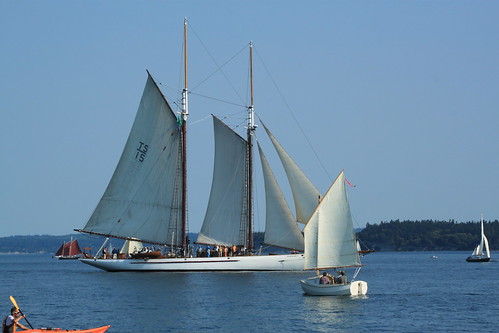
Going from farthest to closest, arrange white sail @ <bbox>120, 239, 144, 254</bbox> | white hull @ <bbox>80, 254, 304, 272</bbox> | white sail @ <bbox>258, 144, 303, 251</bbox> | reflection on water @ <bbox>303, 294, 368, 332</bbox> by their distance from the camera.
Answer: white sail @ <bbox>120, 239, 144, 254</bbox> → white hull @ <bbox>80, 254, 304, 272</bbox> → white sail @ <bbox>258, 144, 303, 251</bbox> → reflection on water @ <bbox>303, 294, 368, 332</bbox>

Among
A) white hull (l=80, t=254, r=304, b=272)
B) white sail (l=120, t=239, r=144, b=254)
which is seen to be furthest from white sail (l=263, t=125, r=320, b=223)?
white sail (l=120, t=239, r=144, b=254)

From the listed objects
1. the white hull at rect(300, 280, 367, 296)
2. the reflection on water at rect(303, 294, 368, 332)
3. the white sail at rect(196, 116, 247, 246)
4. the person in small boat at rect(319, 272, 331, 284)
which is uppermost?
the white sail at rect(196, 116, 247, 246)

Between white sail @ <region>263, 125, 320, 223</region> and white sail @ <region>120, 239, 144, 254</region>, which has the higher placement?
white sail @ <region>263, 125, 320, 223</region>

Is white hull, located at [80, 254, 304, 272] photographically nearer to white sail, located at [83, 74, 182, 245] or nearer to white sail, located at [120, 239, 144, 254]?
white sail, located at [83, 74, 182, 245]

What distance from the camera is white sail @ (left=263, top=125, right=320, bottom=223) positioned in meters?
88.9

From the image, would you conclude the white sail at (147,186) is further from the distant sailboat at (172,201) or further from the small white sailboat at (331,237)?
the small white sailboat at (331,237)

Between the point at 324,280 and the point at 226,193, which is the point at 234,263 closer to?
the point at 226,193

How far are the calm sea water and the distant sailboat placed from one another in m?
2.16

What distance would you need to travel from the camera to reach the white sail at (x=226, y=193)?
3674 inches

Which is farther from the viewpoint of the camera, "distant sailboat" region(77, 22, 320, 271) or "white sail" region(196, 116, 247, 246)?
"white sail" region(196, 116, 247, 246)

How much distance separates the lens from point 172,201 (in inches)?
3748

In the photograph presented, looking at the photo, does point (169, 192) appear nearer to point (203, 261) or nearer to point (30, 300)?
point (203, 261)

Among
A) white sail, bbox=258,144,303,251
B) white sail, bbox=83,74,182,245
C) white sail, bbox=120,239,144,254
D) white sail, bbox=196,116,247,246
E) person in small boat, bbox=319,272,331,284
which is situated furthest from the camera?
white sail, bbox=120,239,144,254

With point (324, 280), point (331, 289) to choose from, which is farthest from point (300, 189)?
point (331, 289)
